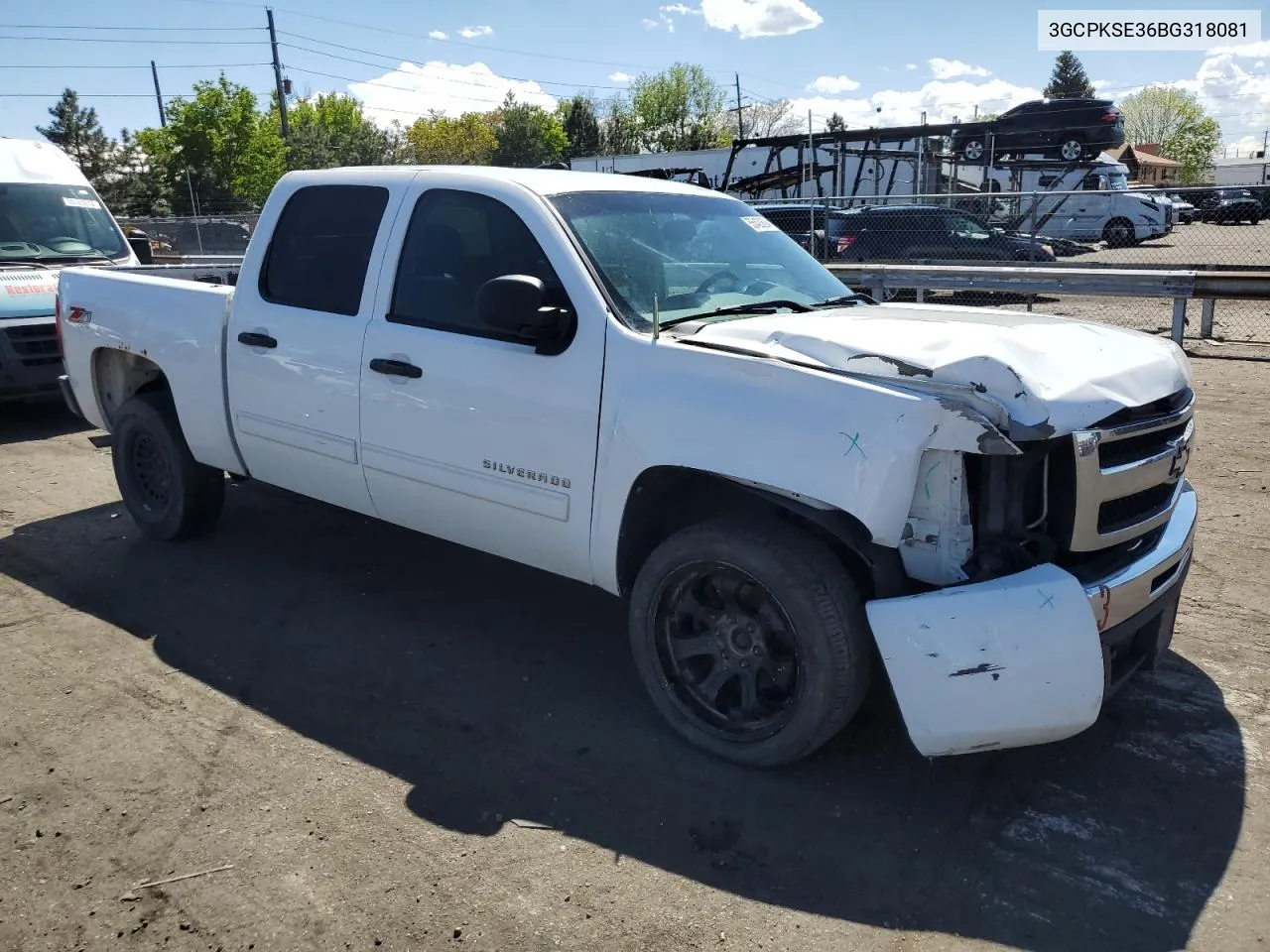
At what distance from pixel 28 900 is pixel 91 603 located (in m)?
2.46

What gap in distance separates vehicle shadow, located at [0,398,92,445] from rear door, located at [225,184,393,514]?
462cm

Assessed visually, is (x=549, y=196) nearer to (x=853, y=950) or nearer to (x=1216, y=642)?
(x=853, y=950)

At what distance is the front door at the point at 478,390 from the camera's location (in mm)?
3768

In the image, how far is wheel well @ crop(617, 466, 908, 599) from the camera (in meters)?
3.22

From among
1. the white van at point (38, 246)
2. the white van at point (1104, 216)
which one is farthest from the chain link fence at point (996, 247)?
the white van at point (38, 246)

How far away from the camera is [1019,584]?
2973 millimetres

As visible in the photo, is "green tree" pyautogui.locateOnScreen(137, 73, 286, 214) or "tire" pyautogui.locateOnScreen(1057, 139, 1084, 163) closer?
"tire" pyautogui.locateOnScreen(1057, 139, 1084, 163)

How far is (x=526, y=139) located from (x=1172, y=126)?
5423 centimetres

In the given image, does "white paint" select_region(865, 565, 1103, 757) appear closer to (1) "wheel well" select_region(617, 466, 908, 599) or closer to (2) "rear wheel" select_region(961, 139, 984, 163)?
(1) "wheel well" select_region(617, 466, 908, 599)

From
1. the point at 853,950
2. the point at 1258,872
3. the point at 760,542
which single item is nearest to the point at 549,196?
the point at 760,542

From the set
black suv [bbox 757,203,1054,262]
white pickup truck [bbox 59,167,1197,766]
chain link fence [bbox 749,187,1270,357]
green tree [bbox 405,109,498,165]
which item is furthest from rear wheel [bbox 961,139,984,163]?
green tree [bbox 405,109,498,165]

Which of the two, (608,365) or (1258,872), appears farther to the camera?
(608,365)

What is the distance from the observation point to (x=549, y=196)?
161 inches

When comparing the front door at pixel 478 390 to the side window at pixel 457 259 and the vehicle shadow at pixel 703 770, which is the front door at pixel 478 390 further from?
the vehicle shadow at pixel 703 770
